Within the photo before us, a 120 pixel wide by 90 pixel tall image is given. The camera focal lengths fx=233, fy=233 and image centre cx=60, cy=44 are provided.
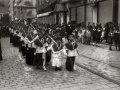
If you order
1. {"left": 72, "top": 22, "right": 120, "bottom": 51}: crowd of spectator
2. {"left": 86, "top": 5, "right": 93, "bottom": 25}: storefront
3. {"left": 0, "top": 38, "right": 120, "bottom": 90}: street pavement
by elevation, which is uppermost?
{"left": 86, "top": 5, "right": 93, "bottom": 25}: storefront

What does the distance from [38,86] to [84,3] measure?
783 inches

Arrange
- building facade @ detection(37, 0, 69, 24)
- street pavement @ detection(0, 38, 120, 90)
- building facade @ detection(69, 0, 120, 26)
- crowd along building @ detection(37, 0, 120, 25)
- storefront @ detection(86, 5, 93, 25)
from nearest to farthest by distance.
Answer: street pavement @ detection(0, 38, 120, 90) → building facade @ detection(69, 0, 120, 26) → crowd along building @ detection(37, 0, 120, 25) → storefront @ detection(86, 5, 93, 25) → building facade @ detection(37, 0, 69, 24)

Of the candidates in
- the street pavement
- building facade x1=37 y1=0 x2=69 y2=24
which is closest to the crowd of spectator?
the street pavement

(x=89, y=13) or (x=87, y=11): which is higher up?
(x=87, y=11)

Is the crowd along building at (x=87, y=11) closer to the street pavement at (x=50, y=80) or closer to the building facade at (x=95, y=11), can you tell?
the building facade at (x=95, y=11)

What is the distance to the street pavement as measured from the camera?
22.3 ft

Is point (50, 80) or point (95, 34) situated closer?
point (50, 80)

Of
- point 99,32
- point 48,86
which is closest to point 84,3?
point 99,32

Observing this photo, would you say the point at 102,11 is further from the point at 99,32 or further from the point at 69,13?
the point at 69,13

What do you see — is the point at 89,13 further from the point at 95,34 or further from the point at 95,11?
the point at 95,34

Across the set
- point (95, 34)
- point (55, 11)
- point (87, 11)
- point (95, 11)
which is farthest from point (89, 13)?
point (55, 11)

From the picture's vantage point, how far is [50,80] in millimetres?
7633

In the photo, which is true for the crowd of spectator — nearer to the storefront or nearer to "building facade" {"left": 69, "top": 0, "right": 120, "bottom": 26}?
"building facade" {"left": 69, "top": 0, "right": 120, "bottom": 26}

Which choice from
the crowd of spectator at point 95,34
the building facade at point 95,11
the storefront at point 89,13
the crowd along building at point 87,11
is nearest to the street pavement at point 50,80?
the crowd of spectator at point 95,34
